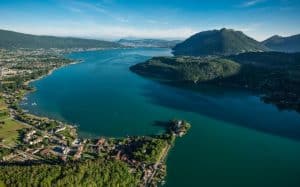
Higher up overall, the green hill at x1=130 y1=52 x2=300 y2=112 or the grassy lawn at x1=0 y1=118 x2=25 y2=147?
the green hill at x1=130 y1=52 x2=300 y2=112

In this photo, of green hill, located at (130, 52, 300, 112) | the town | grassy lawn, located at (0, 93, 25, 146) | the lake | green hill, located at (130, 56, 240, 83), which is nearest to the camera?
the town

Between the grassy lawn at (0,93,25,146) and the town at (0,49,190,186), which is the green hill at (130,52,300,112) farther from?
the grassy lawn at (0,93,25,146)

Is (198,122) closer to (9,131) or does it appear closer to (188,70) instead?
(9,131)

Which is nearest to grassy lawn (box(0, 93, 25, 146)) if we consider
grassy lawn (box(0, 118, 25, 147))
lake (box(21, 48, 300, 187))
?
grassy lawn (box(0, 118, 25, 147))

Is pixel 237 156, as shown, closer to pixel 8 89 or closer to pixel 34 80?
pixel 8 89

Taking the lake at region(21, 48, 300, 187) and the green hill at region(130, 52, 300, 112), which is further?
the green hill at region(130, 52, 300, 112)

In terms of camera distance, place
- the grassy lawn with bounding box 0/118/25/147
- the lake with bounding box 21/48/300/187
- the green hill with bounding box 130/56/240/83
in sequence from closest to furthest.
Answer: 1. the lake with bounding box 21/48/300/187
2. the grassy lawn with bounding box 0/118/25/147
3. the green hill with bounding box 130/56/240/83

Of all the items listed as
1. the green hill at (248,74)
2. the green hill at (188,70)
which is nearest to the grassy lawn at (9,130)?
the green hill at (248,74)

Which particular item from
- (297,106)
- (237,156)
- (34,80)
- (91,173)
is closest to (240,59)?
(297,106)

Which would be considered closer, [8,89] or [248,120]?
[248,120]
